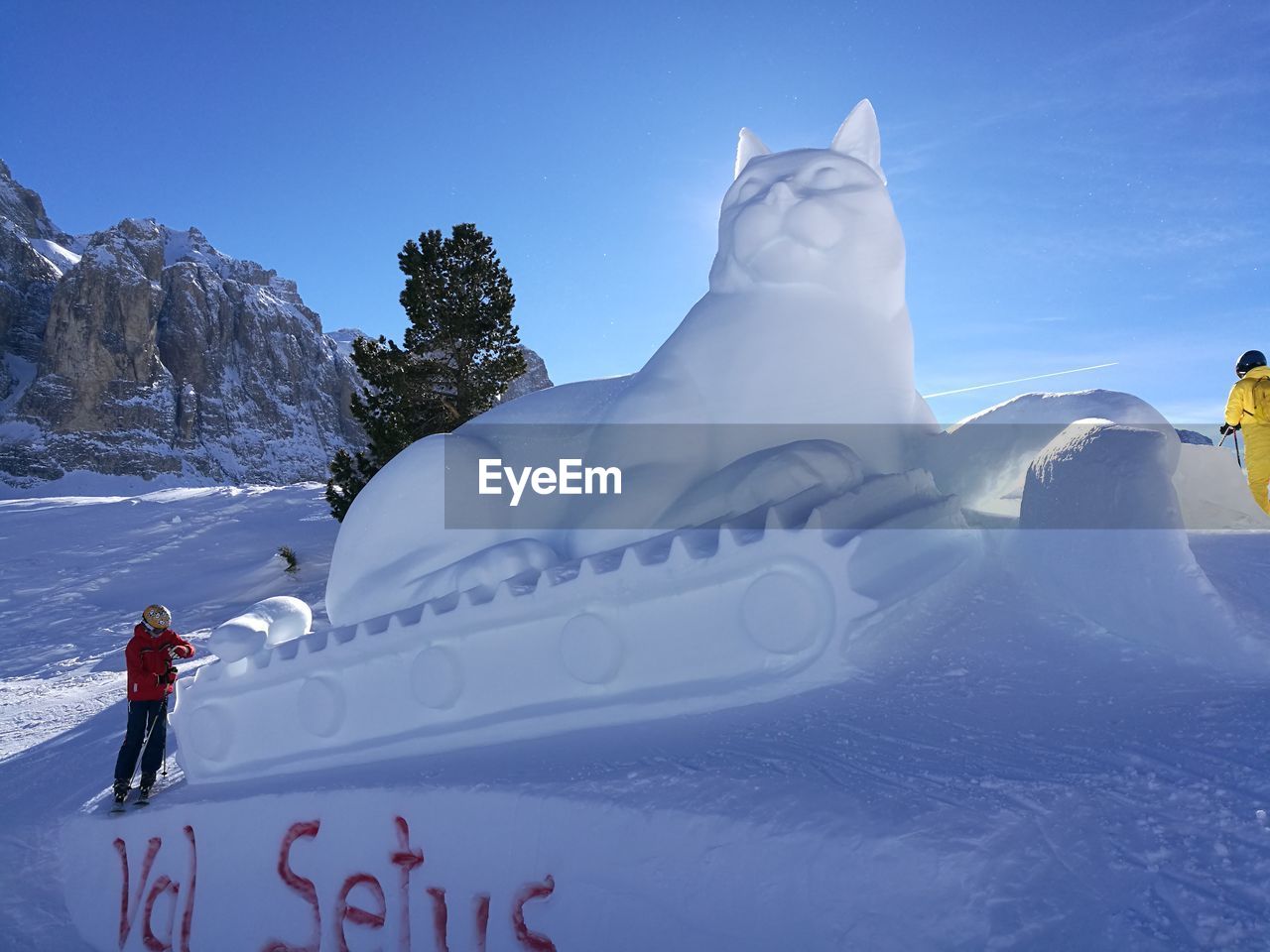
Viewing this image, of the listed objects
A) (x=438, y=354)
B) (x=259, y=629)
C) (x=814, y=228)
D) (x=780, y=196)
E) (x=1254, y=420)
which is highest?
(x=438, y=354)

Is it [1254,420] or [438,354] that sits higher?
[438,354]

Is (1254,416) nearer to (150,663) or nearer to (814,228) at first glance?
(814,228)

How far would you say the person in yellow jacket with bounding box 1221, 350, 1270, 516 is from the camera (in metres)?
3.49

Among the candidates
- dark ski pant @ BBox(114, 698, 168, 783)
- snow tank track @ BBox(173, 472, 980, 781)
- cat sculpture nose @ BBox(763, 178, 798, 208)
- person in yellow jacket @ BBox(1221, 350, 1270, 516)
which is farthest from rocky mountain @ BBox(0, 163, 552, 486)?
snow tank track @ BBox(173, 472, 980, 781)

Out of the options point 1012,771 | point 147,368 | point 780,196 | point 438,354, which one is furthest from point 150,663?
point 147,368

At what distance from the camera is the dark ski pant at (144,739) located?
3.16 m

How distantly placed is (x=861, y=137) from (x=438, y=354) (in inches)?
465

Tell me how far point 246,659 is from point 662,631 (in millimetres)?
1650

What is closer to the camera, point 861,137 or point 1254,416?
point 861,137

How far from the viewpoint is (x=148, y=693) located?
3396 mm

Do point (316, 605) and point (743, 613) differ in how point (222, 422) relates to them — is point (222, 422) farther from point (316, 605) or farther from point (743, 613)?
point (743, 613)

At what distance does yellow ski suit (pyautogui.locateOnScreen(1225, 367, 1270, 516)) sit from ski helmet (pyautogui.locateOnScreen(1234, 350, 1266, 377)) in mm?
55

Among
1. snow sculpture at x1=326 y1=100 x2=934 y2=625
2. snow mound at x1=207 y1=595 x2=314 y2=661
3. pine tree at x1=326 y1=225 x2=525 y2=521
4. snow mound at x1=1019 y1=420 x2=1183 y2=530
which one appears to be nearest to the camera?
snow mound at x1=1019 y1=420 x2=1183 y2=530

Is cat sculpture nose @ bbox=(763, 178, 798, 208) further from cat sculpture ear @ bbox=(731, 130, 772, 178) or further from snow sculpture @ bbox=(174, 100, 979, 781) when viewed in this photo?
cat sculpture ear @ bbox=(731, 130, 772, 178)
